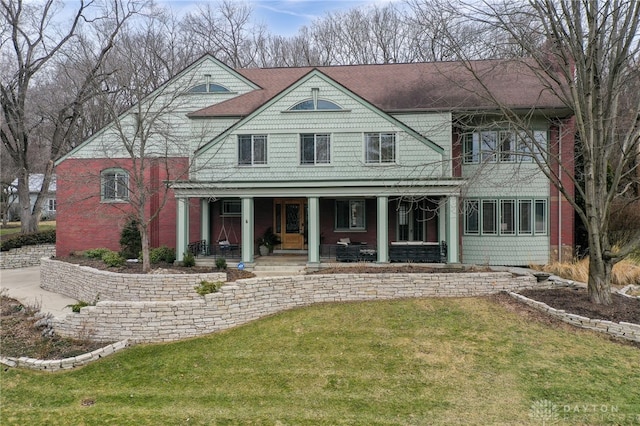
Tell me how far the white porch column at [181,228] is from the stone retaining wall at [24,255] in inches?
398

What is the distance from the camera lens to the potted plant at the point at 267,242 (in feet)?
50.4

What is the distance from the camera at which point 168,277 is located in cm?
1136

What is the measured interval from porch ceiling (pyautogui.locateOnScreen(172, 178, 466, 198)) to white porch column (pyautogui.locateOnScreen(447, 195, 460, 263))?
308 millimetres

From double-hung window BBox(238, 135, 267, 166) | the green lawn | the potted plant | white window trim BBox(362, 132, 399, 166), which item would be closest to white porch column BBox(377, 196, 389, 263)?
white window trim BBox(362, 132, 399, 166)

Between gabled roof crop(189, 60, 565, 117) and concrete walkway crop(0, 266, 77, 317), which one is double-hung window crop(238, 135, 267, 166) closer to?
gabled roof crop(189, 60, 565, 117)

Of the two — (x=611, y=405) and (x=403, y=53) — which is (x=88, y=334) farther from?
(x=403, y=53)

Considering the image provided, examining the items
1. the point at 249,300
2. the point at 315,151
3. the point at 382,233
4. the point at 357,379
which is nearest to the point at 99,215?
the point at 315,151

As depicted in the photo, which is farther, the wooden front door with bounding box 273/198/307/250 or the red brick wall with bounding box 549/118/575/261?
the wooden front door with bounding box 273/198/307/250

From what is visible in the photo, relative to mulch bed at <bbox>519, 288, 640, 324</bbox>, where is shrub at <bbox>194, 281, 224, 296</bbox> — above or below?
above

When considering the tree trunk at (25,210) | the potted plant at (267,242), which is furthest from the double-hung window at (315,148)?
the tree trunk at (25,210)

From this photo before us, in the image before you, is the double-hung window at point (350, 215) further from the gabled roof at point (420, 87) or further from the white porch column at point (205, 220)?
the white porch column at point (205, 220)

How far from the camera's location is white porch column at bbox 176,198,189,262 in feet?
44.5

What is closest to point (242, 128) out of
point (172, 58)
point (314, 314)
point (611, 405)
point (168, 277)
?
point (168, 277)

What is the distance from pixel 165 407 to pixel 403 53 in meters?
32.4
